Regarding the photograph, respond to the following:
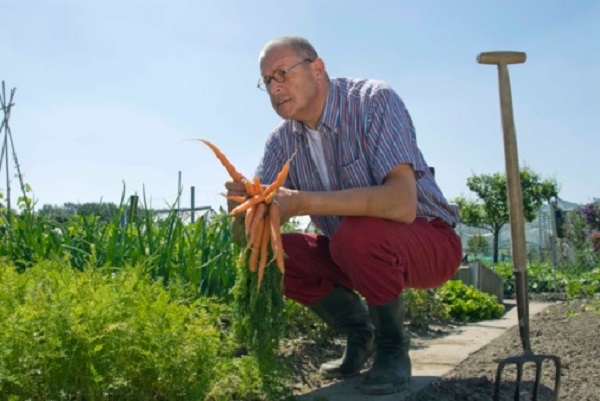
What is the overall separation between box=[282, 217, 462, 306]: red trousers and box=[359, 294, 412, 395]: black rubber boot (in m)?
0.06

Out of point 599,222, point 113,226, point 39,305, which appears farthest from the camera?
point 599,222

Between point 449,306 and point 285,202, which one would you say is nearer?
point 285,202

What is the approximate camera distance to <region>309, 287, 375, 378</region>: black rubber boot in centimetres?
294

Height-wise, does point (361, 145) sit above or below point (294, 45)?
Result: below

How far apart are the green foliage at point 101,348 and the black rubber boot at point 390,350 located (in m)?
0.73

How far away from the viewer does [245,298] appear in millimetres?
2357

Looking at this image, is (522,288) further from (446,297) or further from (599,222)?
(599,222)

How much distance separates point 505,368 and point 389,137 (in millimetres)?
1210

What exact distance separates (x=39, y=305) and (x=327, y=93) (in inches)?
53.6

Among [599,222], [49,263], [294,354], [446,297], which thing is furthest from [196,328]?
[599,222]

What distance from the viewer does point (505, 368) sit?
3.10m

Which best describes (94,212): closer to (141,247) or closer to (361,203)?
(141,247)

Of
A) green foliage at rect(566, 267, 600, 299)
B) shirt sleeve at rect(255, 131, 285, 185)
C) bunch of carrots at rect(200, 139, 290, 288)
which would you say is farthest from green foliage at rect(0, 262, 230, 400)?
green foliage at rect(566, 267, 600, 299)

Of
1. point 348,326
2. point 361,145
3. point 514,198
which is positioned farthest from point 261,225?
point 514,198
